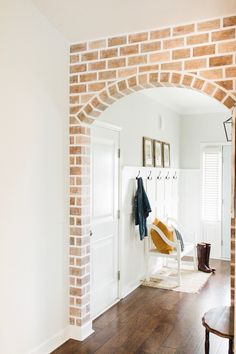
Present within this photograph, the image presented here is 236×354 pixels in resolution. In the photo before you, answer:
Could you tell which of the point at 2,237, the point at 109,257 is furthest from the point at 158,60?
the point at 109,257

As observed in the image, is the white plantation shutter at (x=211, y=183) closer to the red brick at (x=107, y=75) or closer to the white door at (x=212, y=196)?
the white door at (x=212, y=196)

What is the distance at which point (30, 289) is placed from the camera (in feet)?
8.82

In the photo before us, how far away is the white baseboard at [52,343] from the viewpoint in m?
2.77

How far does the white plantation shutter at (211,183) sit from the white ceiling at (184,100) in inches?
29.5

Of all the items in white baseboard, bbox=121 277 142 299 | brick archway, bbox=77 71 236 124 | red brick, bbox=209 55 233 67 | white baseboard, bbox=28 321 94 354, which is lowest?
white baseboard, bbox=121 277 142 299

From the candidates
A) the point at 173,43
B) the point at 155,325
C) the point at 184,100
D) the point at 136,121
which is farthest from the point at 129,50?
the point at 184,100

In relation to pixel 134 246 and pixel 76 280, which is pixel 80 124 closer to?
pixel 76 280

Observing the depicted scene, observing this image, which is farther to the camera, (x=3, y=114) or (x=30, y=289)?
(x=30, y=289)

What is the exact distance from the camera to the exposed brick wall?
8.48ft

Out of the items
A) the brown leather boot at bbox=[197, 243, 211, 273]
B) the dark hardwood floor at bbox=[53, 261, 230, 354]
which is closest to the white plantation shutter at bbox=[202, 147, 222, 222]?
the brown leather boot at bbox=[197, 243, 211, 273]

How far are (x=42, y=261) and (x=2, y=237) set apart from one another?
0.53 metres

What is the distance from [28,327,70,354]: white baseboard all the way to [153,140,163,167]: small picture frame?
295cm

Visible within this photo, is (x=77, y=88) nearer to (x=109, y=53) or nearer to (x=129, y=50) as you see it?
(x=109, y=53)

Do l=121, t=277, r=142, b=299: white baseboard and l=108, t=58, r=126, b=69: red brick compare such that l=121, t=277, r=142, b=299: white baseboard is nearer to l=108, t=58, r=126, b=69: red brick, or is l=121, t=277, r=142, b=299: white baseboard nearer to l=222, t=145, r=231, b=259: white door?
l=222, t=145, r=231, b=259: white door
